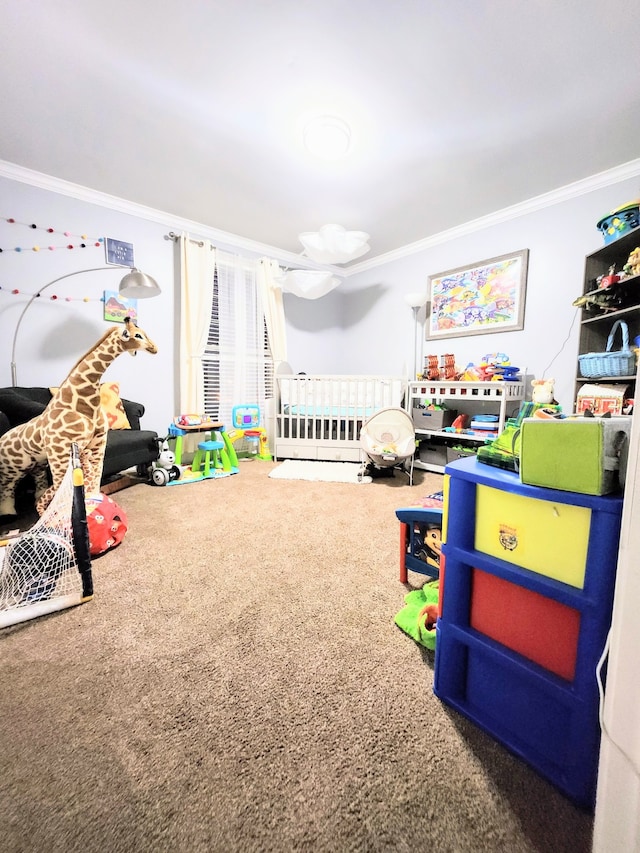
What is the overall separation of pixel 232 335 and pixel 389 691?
3.65m

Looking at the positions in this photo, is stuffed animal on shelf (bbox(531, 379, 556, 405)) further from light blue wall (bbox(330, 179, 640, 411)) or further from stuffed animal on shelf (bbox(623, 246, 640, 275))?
stuffed animal on shelf (bbox(623, 246, 640, 275))

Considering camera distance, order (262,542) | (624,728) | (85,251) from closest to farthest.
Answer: (624,728)
(262,542)
(85,251)

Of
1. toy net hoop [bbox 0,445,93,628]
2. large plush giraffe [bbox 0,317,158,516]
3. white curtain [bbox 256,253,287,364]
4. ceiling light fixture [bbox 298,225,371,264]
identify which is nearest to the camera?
toy net hoop [bbox 0,445,93,628]

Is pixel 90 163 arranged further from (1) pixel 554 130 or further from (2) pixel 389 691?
(2) pixel 389 691

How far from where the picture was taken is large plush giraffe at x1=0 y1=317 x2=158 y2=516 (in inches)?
70.9

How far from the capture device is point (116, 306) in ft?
10.3

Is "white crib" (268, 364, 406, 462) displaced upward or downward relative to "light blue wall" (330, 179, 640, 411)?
downward

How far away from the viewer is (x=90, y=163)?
254 centimetres

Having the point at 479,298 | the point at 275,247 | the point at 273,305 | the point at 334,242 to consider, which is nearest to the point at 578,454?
the point at 334,242

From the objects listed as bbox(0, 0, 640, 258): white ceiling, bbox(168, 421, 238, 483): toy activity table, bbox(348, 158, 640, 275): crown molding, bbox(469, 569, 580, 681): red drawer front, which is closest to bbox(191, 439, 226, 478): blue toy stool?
bbox(168, 421, 238, 483): toy activity table

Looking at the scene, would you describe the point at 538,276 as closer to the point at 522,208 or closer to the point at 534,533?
the point at 522,208

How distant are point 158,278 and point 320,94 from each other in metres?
2.23

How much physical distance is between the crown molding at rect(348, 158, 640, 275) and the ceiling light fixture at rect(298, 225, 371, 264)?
3.86 ft

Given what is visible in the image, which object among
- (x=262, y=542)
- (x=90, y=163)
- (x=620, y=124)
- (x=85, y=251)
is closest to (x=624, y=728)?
(x=262, y=542)
